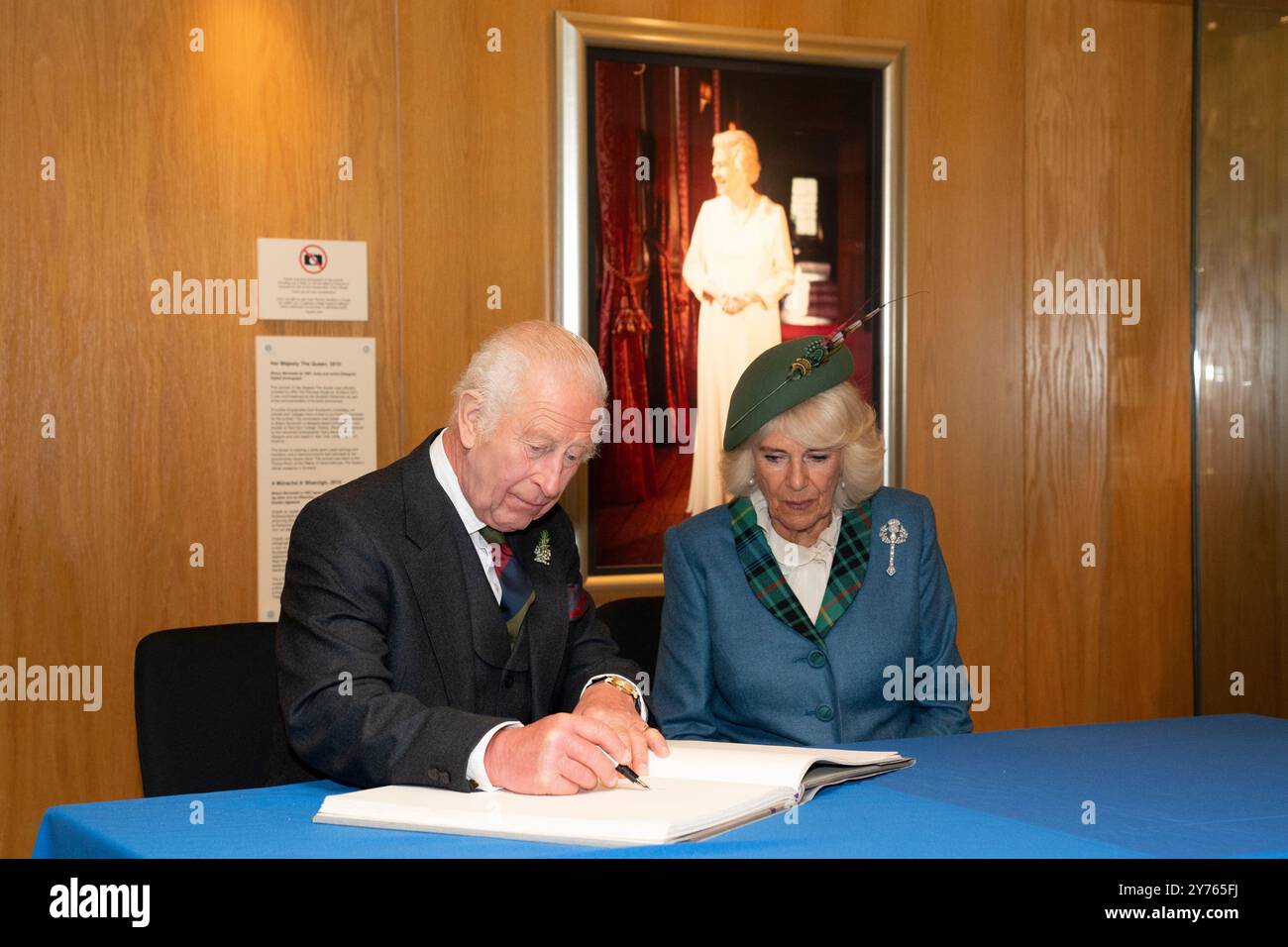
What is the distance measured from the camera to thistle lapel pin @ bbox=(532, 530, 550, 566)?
2.82m

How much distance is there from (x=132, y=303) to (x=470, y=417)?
2.05 meters

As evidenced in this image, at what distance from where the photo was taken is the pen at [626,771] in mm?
2055

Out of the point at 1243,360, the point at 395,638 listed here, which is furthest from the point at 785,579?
the point at 1243,360

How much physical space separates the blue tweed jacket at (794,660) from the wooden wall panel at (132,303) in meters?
1.73

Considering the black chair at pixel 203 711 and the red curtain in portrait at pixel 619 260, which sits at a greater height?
the red curtain in portrait at pixel 619 260

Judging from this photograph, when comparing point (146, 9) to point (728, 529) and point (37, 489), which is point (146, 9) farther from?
point (728, 529)

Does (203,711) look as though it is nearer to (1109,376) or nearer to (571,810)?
(571,810)

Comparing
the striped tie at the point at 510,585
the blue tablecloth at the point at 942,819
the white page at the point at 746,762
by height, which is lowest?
the blue tablecloth at the point at 942,819

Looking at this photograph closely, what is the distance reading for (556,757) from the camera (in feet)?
6.70

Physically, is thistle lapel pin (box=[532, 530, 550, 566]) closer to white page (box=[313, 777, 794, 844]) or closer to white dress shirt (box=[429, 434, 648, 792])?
white dress shirt (box=[429, 434, 648, 792])

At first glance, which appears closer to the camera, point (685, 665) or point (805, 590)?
point (685, 665)

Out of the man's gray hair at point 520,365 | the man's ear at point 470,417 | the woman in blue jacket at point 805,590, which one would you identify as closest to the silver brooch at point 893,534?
the woman in blue jacket at point 805,590

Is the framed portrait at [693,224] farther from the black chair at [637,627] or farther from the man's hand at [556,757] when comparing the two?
the man's hand at [556,757]

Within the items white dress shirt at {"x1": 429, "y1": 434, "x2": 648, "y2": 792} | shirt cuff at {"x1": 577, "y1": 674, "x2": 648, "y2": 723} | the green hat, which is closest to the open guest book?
shirt cuff at {"x1": 577, "y1": 674, "x2": 648, "y2": 723}
